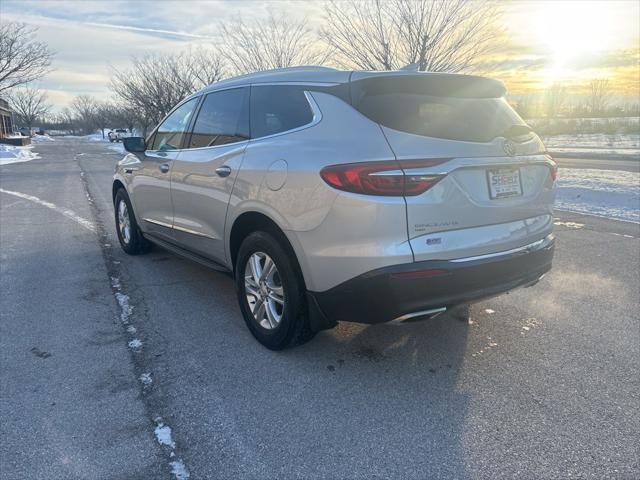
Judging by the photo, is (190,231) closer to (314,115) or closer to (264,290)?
(264,290)

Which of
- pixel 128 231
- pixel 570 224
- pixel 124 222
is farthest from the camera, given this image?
pixel 570 224

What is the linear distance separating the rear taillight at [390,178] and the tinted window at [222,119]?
127 centimetres

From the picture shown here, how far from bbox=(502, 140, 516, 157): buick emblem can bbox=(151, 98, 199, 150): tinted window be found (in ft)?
9.35

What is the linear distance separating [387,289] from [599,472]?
128 cm

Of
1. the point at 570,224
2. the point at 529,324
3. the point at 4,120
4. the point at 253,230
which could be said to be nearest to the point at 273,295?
the point at 253,230

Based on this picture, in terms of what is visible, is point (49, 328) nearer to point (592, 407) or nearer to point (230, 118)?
point (230, 118)

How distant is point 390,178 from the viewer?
266 cm

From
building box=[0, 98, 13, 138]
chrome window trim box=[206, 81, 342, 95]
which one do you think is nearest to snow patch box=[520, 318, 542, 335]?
chrome window trim box=[206, 81, 342, 95]

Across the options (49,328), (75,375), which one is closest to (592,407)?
(75,375)

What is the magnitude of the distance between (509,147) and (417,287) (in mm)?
1094

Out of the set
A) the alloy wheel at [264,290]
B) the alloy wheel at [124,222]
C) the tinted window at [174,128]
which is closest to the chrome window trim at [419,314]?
the alloy wheel at [264,290]

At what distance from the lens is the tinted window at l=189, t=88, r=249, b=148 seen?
3821 millimetres

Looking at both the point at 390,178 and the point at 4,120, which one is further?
the point at 4,120

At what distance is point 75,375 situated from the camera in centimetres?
316
